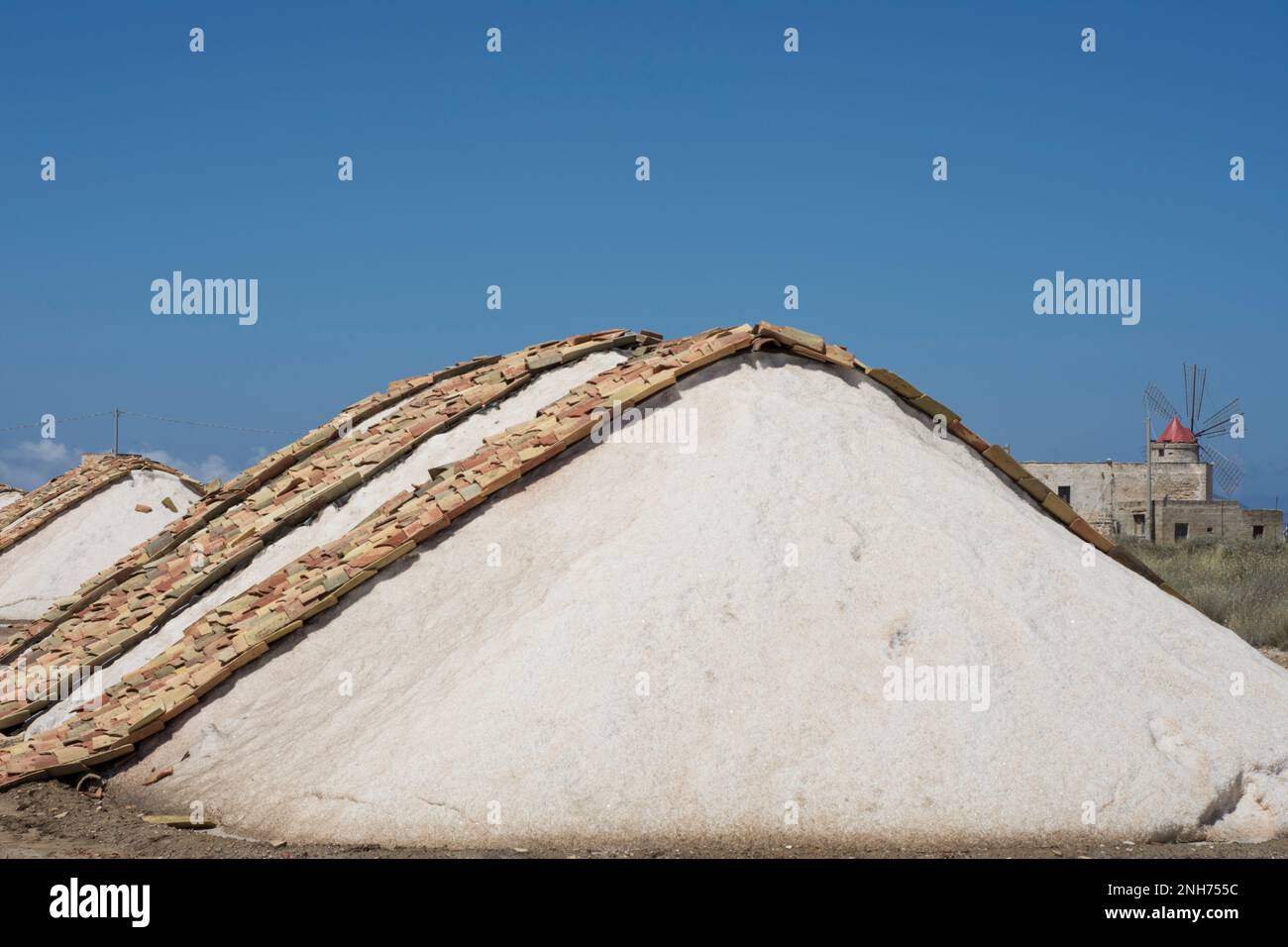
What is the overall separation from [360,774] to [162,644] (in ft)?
14.8

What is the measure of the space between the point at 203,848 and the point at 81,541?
19.2 m

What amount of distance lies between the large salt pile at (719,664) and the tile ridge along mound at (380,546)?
0.04 m

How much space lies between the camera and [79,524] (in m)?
24.8

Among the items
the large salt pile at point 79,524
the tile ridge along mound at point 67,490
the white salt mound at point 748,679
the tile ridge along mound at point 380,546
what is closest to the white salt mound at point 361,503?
the tile ridge along mound at point 380,546

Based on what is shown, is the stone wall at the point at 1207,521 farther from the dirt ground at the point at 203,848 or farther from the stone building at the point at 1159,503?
the dirt ground at the point at 203,848

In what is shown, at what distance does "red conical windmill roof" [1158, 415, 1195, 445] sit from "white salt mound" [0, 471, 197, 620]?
1084 inches

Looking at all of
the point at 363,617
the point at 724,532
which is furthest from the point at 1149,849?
the point at 363,617

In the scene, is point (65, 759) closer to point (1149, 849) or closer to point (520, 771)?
point (520, 771)

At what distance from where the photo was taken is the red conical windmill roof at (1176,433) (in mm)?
37094

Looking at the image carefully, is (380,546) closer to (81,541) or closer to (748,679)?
(748,679)

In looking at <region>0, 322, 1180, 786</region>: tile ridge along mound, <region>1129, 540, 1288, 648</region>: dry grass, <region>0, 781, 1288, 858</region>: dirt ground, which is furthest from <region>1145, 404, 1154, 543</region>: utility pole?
<region>0, 781, 1288, 858</region>: dirt ground
